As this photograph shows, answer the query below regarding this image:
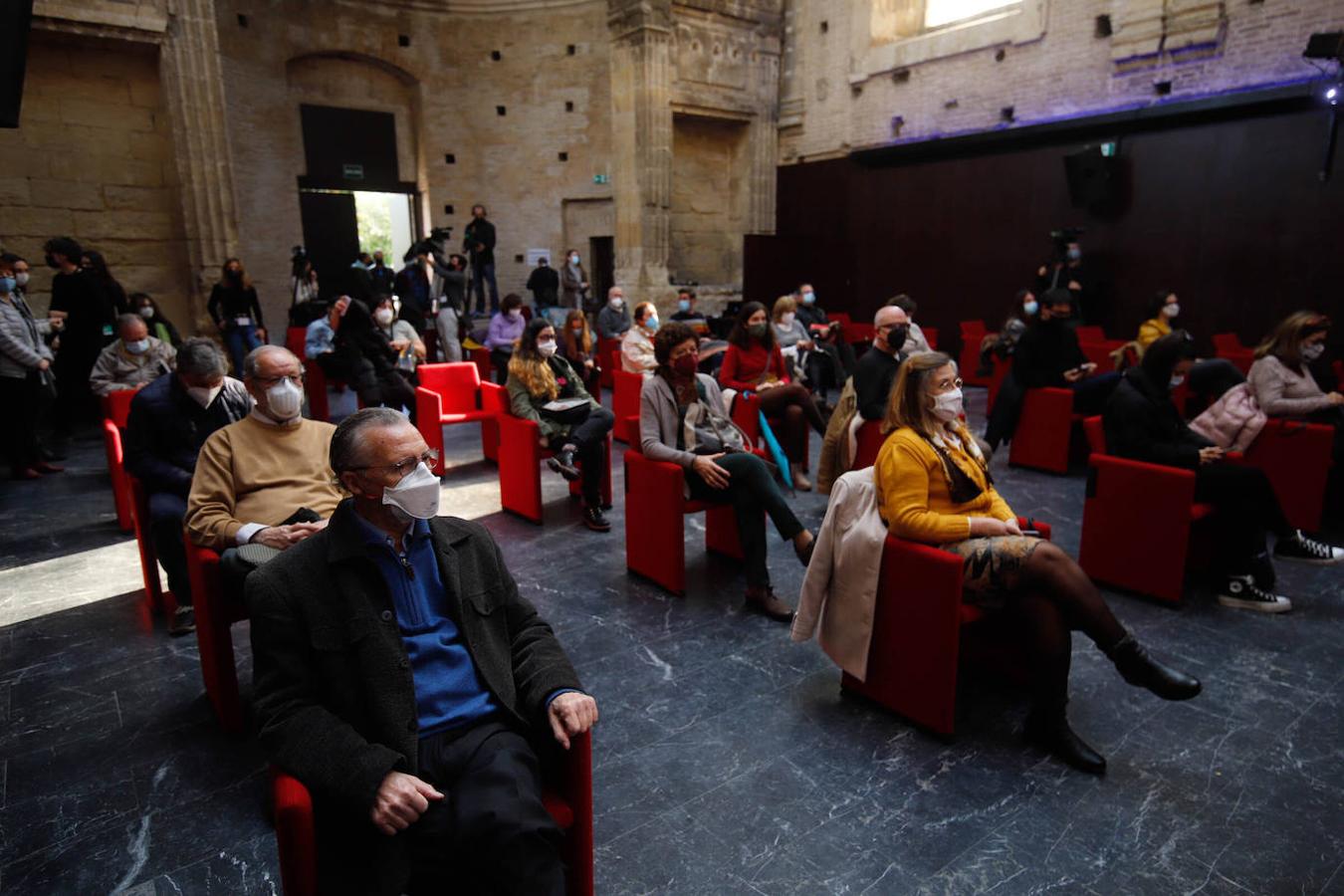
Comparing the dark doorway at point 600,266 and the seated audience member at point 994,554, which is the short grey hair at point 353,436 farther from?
the dark doorway at point 600,266

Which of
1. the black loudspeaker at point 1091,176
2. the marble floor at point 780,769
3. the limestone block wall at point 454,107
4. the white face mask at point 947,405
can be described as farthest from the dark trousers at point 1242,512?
the limestone block wall at point 454,107

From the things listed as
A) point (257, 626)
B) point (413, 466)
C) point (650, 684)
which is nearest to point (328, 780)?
point (257, 626)

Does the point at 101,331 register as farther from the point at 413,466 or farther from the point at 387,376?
the point at 413,466

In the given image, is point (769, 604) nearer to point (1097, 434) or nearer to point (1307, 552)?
point (1097, 434)

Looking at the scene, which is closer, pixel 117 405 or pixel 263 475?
pixel 263 475

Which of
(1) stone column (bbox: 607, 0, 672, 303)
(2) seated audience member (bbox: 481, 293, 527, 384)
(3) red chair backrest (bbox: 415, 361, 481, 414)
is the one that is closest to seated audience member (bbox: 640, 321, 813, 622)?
(3) red chair backrest (bbox: 415, 361, 481, 414)

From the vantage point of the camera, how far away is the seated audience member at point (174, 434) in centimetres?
335

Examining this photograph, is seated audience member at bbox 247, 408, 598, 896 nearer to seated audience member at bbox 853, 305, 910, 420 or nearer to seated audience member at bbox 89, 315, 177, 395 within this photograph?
seated audience member at bbox 853, 305, 910, 420

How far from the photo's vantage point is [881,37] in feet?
39.2

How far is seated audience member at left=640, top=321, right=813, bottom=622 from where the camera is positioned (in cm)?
371

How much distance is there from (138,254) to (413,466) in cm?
993

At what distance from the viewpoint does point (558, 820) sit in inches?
68.5

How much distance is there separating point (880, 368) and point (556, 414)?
2074 millimetres

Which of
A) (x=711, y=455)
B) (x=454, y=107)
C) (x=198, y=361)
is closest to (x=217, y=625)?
(x=198, y=361)
